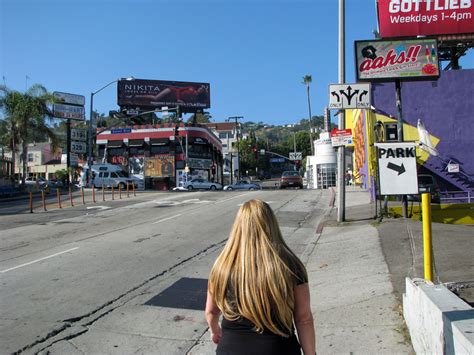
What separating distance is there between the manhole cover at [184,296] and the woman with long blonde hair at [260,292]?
4.11 meters

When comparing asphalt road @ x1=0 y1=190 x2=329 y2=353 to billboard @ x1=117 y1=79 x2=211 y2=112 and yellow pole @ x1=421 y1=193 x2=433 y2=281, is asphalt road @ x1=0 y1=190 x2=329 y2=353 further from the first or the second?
billboard @ x1=117 y1=79 x2=211 y2=112

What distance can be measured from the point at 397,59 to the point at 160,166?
4682 centimetres

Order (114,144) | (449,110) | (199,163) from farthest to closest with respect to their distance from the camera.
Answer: (114,144) < (199,163) < (449,110)

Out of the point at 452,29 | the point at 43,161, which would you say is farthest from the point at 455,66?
the point at 43,161

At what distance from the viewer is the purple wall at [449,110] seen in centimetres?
2434

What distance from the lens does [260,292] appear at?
2.60 metres

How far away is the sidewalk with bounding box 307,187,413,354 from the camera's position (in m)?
4.94

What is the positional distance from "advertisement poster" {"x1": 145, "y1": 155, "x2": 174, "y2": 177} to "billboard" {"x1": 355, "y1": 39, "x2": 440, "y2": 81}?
45346 millimetres

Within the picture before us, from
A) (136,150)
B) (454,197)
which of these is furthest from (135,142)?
(454,197)

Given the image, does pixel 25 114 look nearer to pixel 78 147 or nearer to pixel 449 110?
pixel 78 147

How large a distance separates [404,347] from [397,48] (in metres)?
9.68

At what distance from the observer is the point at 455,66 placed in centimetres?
3042

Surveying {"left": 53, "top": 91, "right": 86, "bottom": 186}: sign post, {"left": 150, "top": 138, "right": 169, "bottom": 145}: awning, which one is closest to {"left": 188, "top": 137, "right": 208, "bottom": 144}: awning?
{"left": 150, "top": 138, "right": 169, "bottom": 145}: awning

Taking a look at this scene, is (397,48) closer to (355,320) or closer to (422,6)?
(355,320)
